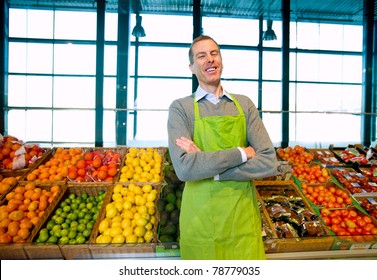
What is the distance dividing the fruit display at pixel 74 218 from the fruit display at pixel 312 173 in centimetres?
205

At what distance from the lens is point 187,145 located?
1210 millimetres

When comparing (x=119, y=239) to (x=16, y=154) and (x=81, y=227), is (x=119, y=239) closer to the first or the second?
(x=81, y=227)

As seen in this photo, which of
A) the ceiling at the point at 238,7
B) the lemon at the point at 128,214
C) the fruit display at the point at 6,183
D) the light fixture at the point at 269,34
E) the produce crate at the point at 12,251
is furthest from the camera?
the light fixture at the point at 269,34

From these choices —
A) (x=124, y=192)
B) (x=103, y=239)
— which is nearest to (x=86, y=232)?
(x=103, y=239)

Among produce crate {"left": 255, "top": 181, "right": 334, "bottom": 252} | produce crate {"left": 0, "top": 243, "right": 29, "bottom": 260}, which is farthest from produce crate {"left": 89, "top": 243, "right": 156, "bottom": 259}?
produce crate {"left": 255, "top": 181, "right": 334, "bottom": 252}

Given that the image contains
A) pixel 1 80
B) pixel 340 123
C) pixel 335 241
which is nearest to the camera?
pixel 335 241

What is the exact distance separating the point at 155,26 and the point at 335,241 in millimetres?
6931

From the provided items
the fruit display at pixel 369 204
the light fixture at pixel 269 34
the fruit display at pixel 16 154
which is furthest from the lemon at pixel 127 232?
the light fixture at pixel 269 34

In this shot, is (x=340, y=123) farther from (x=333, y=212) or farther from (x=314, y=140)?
(x=333, y=212)

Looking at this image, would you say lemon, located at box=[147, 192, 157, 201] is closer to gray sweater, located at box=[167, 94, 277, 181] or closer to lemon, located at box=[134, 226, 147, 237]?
lemon, located at box=[134, 226, 147, 237]

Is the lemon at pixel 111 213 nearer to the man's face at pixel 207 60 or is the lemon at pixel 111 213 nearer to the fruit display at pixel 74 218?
the fruit display at pixel 74 218

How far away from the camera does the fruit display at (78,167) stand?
2.58 metres

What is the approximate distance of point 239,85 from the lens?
7617 mm
